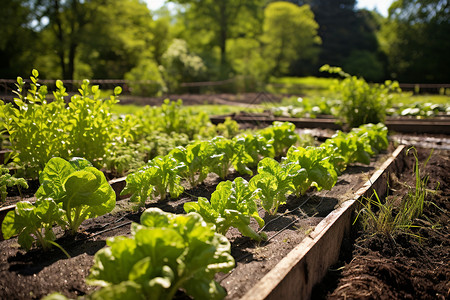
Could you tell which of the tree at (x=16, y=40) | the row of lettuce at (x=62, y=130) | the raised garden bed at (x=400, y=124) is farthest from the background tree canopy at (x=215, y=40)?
the row of lettuce at (x=62, y=130)

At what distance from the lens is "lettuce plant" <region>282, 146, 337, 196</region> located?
285 cm

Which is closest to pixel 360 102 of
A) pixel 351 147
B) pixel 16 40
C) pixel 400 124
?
pixel 400 124

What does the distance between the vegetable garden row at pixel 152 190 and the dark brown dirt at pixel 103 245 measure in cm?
8

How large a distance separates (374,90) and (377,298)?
195 inches

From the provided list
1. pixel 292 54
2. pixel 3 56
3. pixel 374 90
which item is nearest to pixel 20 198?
pixel 374 90

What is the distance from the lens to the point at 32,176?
3098 millimetres

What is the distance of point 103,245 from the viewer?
2.16 metres

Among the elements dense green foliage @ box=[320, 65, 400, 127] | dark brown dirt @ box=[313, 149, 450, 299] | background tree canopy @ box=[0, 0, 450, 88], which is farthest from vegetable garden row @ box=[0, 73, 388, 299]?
background tree canopy @ box=[0, 0, 450, 88]

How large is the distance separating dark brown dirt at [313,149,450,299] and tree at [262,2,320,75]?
98.9 ft

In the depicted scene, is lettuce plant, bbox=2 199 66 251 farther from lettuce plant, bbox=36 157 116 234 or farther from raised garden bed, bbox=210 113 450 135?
raised garden bed, bbox=210 113 450 135

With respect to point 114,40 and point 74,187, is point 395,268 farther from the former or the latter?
point 114,40

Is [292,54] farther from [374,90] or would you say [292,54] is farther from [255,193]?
[255,193]

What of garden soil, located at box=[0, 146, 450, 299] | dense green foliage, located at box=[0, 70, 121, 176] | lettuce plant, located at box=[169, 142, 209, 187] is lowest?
garden soil, located at box=[0, 146, 450, 299]

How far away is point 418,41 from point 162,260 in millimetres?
35793
